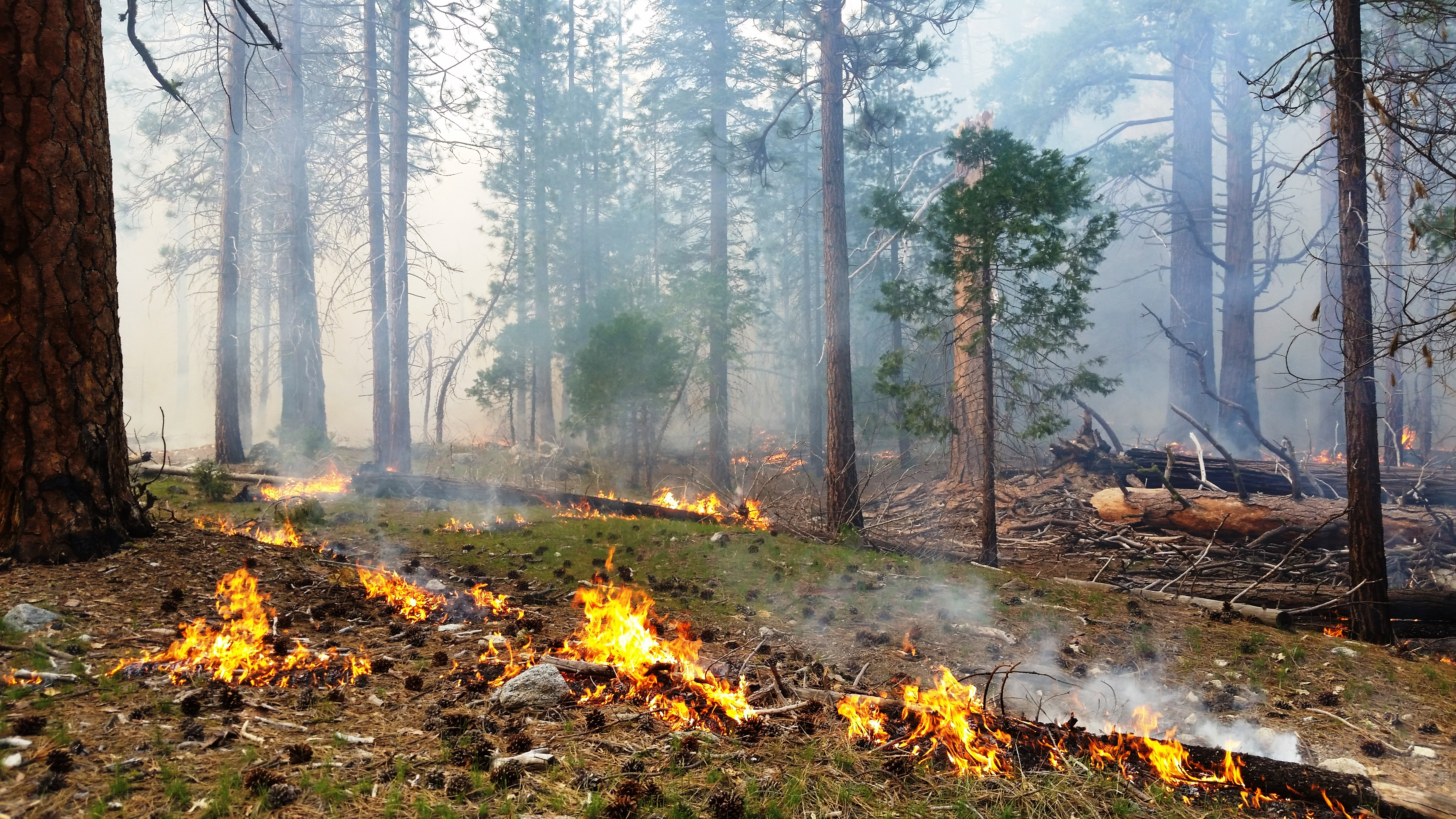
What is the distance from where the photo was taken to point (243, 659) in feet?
13.4

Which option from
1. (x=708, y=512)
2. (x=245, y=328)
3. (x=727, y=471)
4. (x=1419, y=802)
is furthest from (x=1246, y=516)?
(x=245, y=328)

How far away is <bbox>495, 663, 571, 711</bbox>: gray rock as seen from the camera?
13.2ft

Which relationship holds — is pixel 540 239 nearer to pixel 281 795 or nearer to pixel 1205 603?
pixel 1205 603

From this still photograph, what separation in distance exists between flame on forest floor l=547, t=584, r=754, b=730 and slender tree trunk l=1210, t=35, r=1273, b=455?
671 inches

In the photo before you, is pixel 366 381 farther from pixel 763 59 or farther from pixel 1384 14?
pixel 1384 14

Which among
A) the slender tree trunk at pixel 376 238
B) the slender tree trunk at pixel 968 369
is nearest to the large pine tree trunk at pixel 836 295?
the slender tree trunk at pixel 968 369

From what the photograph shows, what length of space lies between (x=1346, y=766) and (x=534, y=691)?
14.9 ft

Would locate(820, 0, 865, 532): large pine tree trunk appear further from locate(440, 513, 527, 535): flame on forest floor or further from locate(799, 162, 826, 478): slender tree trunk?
locate(799, 162, 826, 478): slender tree trunk

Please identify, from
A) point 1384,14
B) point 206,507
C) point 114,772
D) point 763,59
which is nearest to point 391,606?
point 114,772

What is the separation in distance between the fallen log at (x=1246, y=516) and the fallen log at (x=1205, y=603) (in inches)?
67.7

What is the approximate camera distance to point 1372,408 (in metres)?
6.11

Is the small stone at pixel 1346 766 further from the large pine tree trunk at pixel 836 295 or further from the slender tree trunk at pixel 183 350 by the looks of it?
the slender tree trunk at pixel 183 350

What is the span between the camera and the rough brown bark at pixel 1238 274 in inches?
694

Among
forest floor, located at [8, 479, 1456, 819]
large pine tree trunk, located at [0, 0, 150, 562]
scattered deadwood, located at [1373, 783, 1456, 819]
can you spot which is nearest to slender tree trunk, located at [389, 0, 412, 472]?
forest floor, located at [8, 479, 1456, 819]
